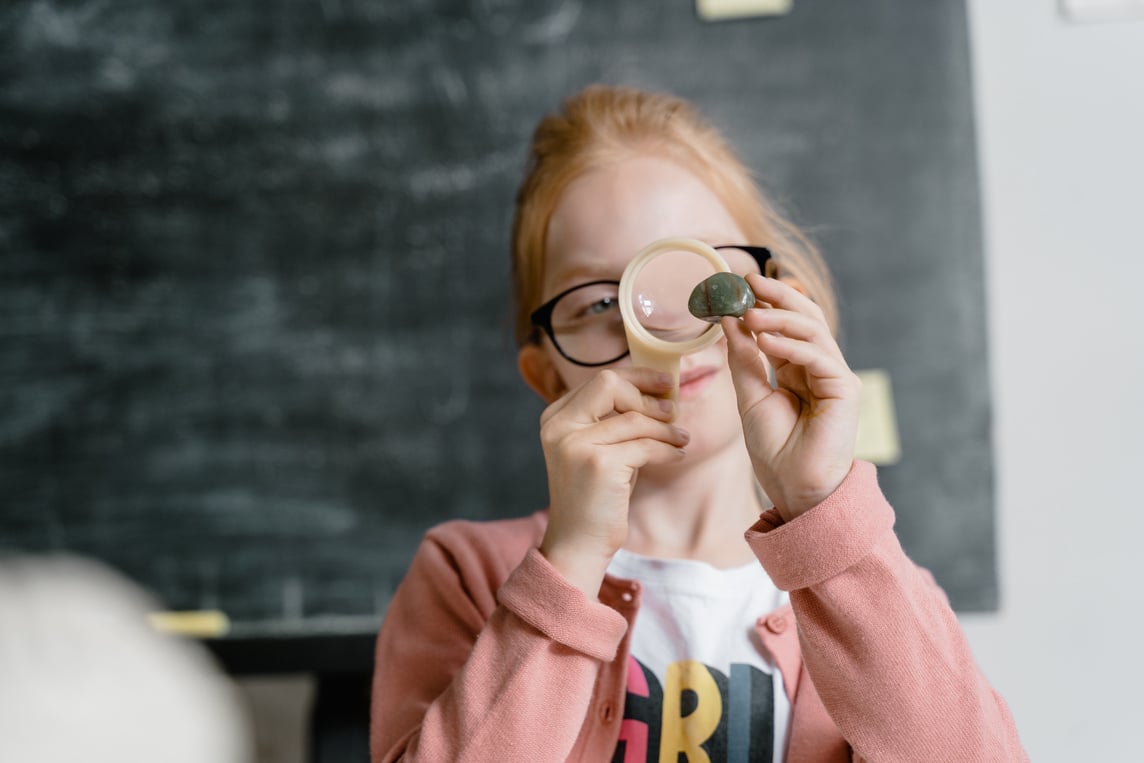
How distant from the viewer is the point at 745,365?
74 cm

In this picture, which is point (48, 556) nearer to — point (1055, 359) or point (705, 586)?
point (705, 586)

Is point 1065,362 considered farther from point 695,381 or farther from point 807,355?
point 807,355

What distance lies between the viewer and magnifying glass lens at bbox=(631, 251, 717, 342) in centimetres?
82

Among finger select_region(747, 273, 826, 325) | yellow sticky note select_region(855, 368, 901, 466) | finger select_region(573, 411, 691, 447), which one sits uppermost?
finger select_region(747, 273, 826, 325)

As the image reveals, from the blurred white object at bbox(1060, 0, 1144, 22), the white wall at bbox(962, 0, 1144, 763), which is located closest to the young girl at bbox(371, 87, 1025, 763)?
the white wall at bbox(962, 0, 1144, 763)

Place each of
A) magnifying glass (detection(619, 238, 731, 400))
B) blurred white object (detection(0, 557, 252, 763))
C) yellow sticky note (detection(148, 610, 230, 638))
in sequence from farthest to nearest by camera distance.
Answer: yellow sticky note (detection(148, 610, 230, 638))
blurred white object (detection(0, 557, 252, 763))
magnifying glass (detection(619, 238, 731, 400))

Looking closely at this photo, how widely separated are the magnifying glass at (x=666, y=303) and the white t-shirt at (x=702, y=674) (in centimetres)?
22

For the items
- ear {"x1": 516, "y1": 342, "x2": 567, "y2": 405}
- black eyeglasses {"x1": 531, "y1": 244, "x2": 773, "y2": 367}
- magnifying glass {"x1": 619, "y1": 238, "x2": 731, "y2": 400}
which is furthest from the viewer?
ear {"x1": 516, "y1": 342, "x2": 567, "y2": 405}

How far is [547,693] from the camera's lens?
0.73 meters

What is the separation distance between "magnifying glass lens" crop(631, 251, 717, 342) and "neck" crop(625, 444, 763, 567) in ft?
0.61

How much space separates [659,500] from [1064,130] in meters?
0.99

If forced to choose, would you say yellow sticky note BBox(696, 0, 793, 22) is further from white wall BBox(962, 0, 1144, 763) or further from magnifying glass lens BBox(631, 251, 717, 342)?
magnifying glass lens BBox(631, 251, 717, 342)

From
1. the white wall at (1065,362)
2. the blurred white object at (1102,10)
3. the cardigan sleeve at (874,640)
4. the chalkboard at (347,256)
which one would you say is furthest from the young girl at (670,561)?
the blurred white object at (1102,10)

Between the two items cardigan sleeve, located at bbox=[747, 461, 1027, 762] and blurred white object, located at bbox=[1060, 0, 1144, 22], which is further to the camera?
blurred white object, located at bbox=[1060, 0, 1144, 22]
